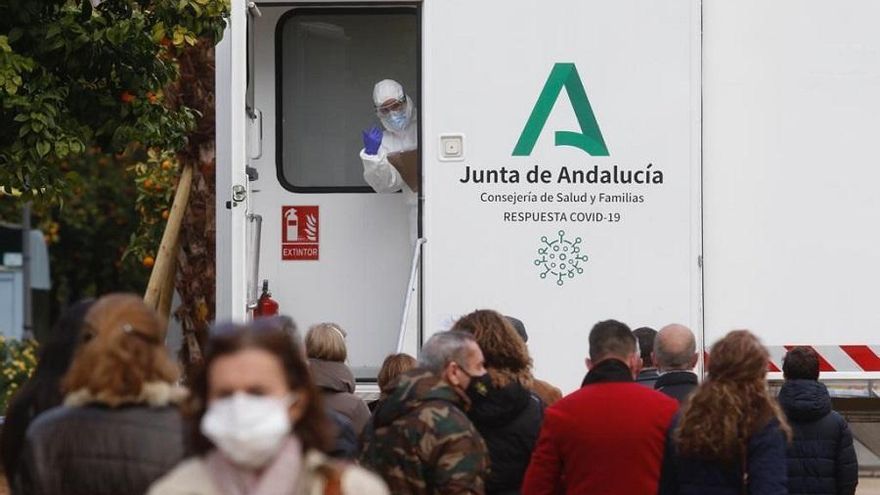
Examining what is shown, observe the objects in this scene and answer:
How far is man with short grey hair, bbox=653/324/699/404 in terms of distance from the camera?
6.41m

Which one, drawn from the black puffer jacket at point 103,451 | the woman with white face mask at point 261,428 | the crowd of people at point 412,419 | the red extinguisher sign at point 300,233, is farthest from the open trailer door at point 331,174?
the woman with white face mask at point 261,428

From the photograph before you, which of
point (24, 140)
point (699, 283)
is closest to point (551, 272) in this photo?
point (699, 283)

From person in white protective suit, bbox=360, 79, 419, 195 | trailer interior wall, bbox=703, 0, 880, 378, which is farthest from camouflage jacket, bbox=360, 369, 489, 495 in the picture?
person in white protective suit, bbox=360, 79, 419, 195

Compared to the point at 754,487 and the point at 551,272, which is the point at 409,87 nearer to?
the point at 551,272

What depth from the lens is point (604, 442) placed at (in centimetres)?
562

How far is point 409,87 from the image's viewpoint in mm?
8875

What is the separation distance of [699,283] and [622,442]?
2.21 meters

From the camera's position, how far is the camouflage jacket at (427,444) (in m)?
5.09

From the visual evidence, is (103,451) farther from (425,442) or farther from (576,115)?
(576,115)

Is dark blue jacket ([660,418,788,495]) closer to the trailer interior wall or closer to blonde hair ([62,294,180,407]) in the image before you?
blonde hair ([62,294,180,407])

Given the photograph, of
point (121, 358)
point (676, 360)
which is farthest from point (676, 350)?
point (121, 358)

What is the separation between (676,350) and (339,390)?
4.25 feet

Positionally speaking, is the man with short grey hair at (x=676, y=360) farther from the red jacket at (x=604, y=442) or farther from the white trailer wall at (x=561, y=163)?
the white trailer wall at (x=561, y=163)

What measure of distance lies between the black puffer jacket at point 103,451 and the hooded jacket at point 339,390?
2411mm
